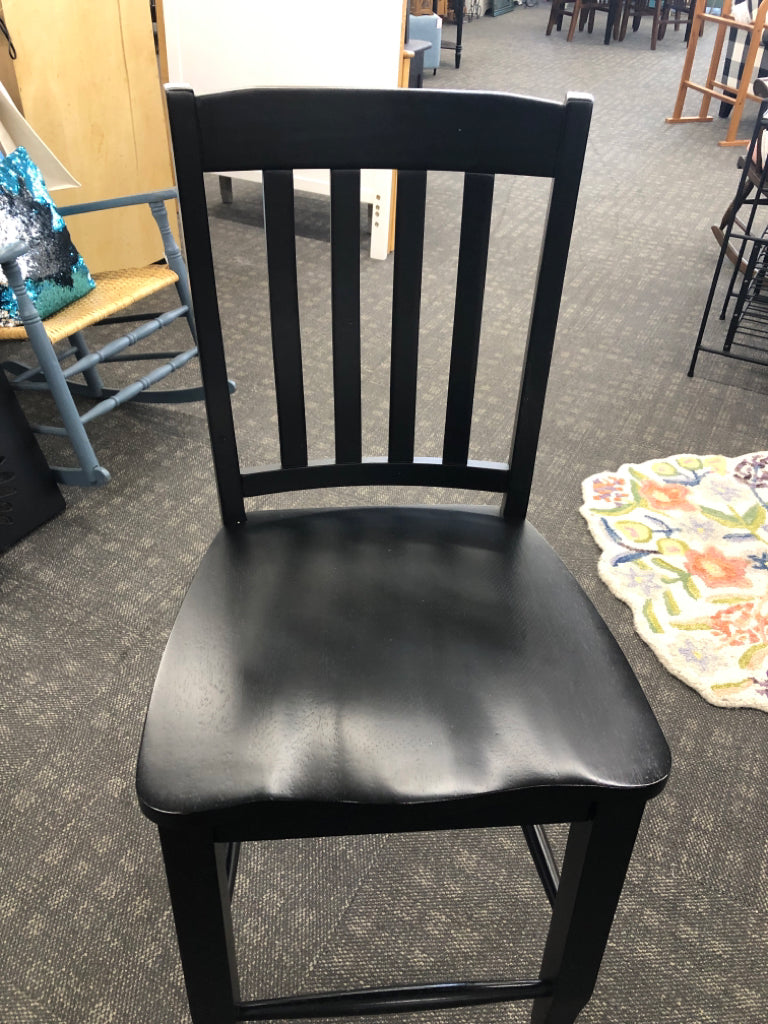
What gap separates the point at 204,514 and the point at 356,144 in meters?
1.10

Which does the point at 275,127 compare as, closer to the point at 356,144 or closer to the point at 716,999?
the point at 356,144

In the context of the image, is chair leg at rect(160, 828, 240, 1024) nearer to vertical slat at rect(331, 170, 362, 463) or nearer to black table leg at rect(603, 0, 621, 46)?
vertical slat at rect(331, 170, 362, 463)

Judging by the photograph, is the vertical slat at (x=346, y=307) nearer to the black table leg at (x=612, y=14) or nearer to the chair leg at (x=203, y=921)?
the chair leg at (x=203, y=921)

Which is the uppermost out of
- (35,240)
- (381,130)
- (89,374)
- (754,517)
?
(381,130)

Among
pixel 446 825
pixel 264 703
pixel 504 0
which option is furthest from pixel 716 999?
pixel 504 0

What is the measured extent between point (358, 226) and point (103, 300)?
1159mm

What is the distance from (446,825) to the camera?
0.77m

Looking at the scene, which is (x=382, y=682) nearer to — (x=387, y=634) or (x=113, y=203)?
(x=387, y=634)

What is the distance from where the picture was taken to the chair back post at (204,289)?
81cm

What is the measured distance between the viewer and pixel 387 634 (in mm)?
873

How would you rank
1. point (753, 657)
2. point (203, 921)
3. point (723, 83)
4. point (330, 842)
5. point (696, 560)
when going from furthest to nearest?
point (723, 83) → point (696, 560) → point (753, 657) → point (330, 842) → point (203, 921)

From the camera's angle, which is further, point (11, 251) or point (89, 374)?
point (89, 374)

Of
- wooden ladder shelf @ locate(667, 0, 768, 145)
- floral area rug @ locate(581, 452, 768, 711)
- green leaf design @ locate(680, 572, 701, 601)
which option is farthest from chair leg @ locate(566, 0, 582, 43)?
green leaf design @ locate(680, 572, 701, 601)

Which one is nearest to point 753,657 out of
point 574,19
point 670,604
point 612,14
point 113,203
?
point 670,604
